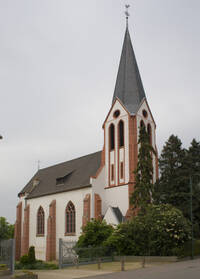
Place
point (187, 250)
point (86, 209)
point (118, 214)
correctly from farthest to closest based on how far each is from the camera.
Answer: point (86, 209)
point (118, 214)
point (187, 250)

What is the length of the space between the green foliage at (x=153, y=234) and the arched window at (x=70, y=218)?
12457 mm

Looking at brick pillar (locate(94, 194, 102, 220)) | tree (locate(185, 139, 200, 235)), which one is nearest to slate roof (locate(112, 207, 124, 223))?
brick pillar (locate(94, 194, 102, 220))

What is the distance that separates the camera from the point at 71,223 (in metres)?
40.5

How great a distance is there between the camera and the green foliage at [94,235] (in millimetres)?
29062

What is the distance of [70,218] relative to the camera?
1606 inches

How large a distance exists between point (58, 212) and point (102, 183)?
8.33 metres

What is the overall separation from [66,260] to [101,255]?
3.24 meters

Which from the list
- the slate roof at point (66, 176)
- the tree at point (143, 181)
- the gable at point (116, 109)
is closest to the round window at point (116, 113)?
the gable at point (116, 109)

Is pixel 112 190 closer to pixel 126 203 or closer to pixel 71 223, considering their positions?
pixel 126 203

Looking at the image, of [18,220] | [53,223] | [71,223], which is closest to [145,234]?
[71,223]

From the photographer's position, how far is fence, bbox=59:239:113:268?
24.8 metres

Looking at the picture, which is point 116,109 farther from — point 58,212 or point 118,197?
point 58,212

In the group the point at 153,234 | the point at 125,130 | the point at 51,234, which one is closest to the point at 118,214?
the point at 153,234

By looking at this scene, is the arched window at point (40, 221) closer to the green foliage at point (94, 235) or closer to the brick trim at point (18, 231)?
the brick trim at point (18, 231)
